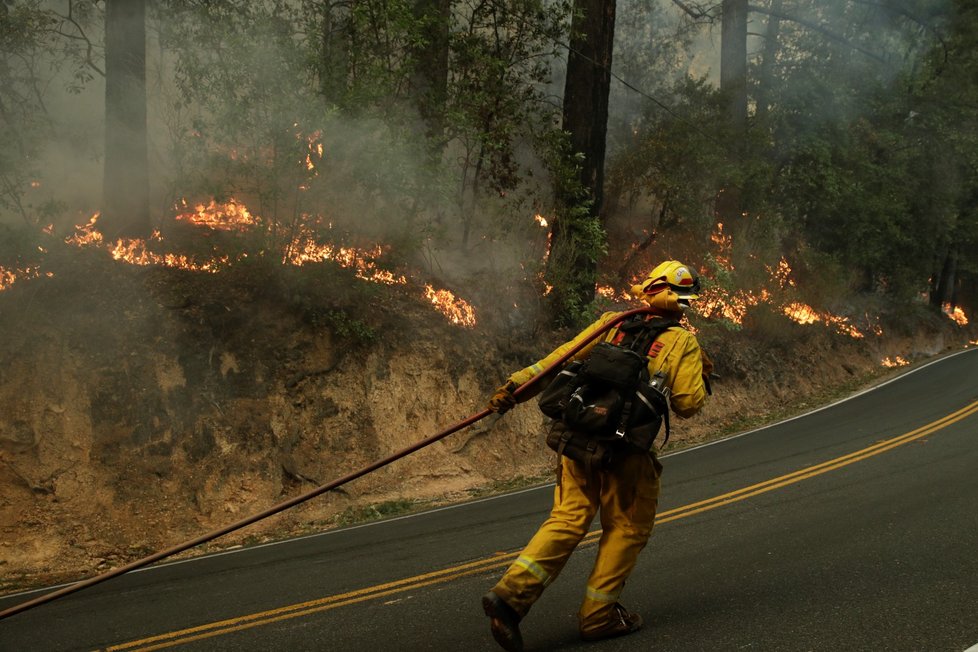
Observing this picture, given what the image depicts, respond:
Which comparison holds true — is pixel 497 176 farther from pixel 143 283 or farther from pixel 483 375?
pixel 143 283

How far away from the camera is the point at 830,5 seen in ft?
89.2

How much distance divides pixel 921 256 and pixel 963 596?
24145 millimetres

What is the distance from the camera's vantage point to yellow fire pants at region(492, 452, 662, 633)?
184 inches

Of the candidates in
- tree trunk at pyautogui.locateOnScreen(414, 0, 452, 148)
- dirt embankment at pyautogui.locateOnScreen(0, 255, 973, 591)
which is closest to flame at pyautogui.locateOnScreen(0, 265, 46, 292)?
dirt embankment at pyautogui.locateOnScreen(0, 255, 973, 591)

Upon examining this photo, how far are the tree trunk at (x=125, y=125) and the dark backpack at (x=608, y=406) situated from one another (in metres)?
9.62

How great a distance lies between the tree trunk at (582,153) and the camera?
50.7 ft

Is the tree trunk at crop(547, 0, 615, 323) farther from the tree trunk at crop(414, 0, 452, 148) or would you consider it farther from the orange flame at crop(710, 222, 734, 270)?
the orange flame at crop(710, 222, 734, 270)

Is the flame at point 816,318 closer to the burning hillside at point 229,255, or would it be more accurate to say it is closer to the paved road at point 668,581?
the burning hillside at point 229,255

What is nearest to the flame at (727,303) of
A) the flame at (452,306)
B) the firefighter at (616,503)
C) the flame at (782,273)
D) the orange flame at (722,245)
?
the orange flame at (722,245)

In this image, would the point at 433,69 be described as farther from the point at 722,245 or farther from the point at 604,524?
the point at 604,524

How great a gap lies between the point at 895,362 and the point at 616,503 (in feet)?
73.9

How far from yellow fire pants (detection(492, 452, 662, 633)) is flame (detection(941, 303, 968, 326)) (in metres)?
30.8

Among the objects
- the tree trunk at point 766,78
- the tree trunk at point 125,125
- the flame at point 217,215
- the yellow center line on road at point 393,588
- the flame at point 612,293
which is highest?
the tree trunk at point 766,78

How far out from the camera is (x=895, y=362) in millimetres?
24969
